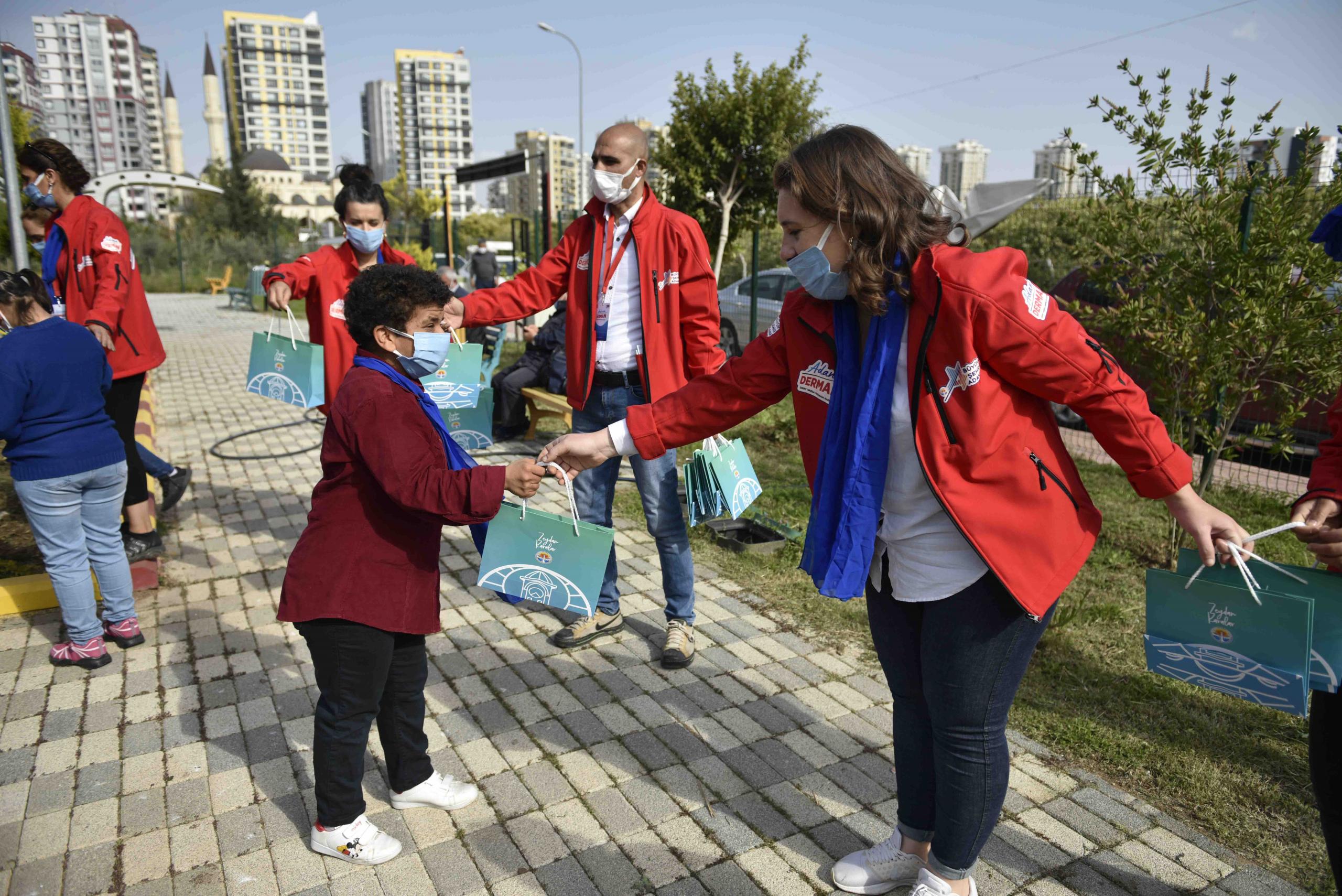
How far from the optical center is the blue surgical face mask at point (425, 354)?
2.51 metres

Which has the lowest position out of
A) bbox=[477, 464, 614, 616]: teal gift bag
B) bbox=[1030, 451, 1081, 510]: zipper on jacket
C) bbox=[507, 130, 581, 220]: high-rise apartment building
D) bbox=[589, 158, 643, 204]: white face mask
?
bbox=[477, 464, 614, 616]: teal gift bag

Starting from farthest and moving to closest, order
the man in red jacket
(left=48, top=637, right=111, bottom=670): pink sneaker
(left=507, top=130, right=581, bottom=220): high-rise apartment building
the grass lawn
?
1. (left=507, top=130, right=581, bottom=220): high-rise apartment building
2. (left=48, top=637, right=111, bottom=670): pink sneaker
3. the man in red jacket
4. the grass lawn

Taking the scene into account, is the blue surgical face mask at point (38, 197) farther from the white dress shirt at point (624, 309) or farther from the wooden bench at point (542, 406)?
the wooden bench at point (542, 406)

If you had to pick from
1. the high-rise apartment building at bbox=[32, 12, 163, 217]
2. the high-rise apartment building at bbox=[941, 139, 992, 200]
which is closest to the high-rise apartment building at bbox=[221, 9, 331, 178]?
the high-rise apartment building at bbox=[32, 12, 163, 217]

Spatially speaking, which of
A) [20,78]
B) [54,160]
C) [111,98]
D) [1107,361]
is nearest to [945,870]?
[1107,361]

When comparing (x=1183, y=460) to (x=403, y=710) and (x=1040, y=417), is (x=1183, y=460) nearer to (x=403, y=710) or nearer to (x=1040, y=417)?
(x=1040, y=417)

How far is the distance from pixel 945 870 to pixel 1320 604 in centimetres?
109

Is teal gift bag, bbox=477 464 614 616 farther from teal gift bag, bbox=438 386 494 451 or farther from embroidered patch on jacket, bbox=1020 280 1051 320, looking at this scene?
teal gift bag, bbox=438 386 494 451

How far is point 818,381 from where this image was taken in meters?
2.16

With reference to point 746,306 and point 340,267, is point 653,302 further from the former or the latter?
point 746,306

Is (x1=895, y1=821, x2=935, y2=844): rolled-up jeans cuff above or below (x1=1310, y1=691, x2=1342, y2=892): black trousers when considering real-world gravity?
below

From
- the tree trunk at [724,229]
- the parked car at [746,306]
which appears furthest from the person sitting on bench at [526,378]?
the tree trunk at [724,229]

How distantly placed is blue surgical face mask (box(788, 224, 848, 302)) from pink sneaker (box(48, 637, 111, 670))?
357 cm

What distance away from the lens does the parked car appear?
12.5m
